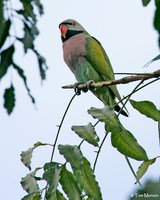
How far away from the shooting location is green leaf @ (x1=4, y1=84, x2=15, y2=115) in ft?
5.64

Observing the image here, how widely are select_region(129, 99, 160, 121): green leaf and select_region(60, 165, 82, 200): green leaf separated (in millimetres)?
295

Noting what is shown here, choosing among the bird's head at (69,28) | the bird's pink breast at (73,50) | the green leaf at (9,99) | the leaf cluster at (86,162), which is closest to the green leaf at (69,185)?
the leaf cluster at (86,162)

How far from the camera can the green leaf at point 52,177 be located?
881 mm

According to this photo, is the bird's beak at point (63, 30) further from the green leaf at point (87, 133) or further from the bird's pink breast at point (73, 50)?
the green leaf at point (87, 133)

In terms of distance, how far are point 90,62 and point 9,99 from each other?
657mm

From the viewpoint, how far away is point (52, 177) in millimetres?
903

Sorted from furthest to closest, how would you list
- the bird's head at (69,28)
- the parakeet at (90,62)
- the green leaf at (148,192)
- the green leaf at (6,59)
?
the bird's head at (69,28) → the parakeet at (90,62) → the green leaf at (6,59) → the green leaf at (148,192)

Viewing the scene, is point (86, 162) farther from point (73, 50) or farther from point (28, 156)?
point (73, 50)

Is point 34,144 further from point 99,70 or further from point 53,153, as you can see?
point 99,70

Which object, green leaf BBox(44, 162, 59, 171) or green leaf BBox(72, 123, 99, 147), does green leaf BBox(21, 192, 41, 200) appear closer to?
green leaf BBox(44, 162, 59, 171)

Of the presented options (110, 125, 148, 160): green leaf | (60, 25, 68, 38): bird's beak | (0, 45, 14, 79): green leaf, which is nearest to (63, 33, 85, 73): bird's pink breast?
(60, 25, 68, 38): bird's beak

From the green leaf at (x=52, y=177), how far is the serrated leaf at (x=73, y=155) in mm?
69

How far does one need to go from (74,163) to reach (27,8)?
3.22 ft

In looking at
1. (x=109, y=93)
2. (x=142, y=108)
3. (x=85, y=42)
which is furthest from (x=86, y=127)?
(x=85, y=42)
